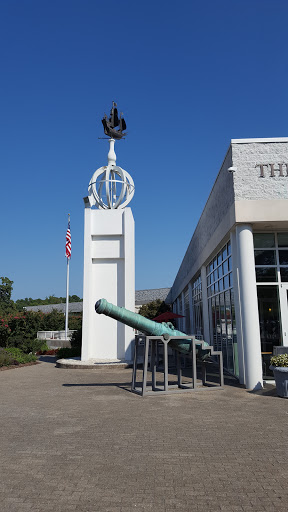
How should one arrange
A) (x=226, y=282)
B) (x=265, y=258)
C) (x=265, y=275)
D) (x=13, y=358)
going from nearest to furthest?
(x=265, y=275)
(x=265, y=258)
(x=226, y=282)
(x=13, y=358)

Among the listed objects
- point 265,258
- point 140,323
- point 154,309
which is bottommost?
point 140,323

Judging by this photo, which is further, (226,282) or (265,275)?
(226,282)

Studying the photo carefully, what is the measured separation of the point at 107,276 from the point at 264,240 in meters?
7.90

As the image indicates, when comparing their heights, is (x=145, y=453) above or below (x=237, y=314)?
below

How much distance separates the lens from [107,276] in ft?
53.7

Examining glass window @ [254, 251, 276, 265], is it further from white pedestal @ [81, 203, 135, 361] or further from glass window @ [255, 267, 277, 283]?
white pedestal @ [81, 203, 135, 361]

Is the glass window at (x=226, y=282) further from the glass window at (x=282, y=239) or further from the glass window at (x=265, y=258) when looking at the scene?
the glass window at (x=282, y=239)

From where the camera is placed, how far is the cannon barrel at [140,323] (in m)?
7.94

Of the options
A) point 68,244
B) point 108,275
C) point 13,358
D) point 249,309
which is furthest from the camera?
point 68,244

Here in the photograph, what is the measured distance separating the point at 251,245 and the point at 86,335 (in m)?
8.67

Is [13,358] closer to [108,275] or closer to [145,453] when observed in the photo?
[108,275]

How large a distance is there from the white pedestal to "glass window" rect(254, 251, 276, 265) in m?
7.01

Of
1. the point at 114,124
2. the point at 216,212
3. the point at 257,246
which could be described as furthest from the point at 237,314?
the point at 114,124

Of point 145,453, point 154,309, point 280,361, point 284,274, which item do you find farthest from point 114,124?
point 154,309
